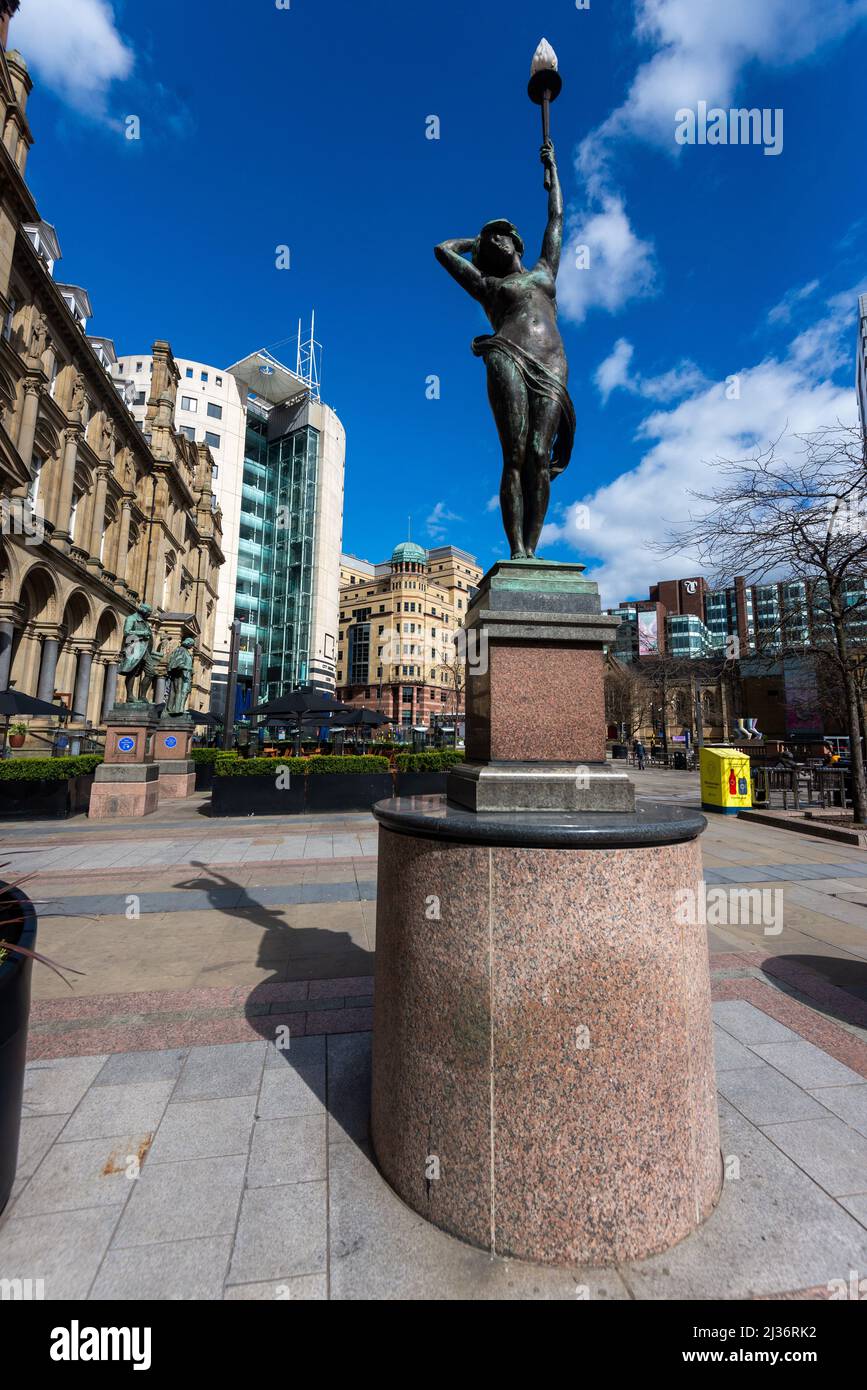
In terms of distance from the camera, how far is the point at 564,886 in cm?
230

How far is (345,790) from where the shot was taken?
608 inches

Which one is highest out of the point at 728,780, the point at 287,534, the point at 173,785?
the point at 287,534

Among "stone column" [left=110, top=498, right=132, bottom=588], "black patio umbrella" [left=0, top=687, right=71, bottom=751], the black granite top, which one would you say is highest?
"stone column" [left=110, top=498, right=132, bottom=588]

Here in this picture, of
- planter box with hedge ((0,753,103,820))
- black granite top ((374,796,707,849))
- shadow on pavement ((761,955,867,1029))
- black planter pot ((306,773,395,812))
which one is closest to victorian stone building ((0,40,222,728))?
planter box with hedge ((0,753,103,820))

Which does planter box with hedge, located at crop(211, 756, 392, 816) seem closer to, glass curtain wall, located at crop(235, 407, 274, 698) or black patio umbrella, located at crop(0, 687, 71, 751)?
black patio umbrella, located at crop(0, 687, 71, 751)

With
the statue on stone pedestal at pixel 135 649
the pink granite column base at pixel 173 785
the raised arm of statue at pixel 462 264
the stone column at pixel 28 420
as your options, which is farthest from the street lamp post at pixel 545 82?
the stone column at pixel 28 420

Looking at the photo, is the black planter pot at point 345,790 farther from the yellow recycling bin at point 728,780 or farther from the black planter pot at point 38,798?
the yellow recycling bin at point 728,780

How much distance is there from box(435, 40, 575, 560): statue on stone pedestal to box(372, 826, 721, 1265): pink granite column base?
2202 millimetres

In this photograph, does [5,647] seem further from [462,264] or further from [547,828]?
[547,828]

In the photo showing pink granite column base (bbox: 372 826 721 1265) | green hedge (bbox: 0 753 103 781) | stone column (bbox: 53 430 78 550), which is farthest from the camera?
stone column (bbox: 53 430 78 550)

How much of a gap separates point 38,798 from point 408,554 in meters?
98.7

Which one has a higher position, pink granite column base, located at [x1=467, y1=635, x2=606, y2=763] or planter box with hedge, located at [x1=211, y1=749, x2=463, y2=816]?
pink granite column base, located at [x1=467, y1=635, x2=606, y2=763]

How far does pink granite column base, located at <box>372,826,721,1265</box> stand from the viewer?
219 centimetres

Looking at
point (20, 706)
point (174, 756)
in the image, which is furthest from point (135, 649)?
point (174, 756)
